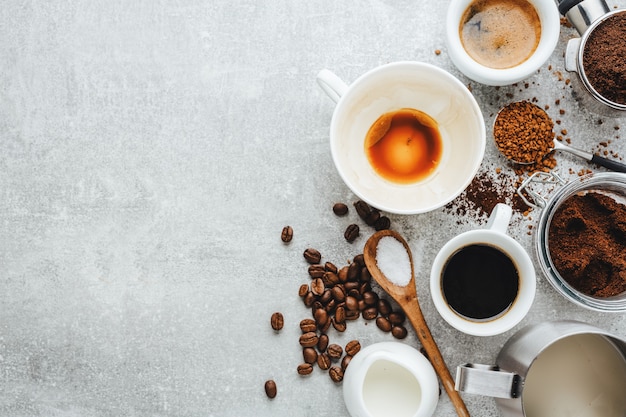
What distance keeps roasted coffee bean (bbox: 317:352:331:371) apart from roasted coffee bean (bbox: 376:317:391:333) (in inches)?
5.3

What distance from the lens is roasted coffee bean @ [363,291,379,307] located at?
128 centimetres

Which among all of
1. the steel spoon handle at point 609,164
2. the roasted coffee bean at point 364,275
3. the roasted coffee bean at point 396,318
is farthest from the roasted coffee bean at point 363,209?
the steel spoon handle at point 609,164

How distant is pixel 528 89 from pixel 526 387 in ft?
2.07

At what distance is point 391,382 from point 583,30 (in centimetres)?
83

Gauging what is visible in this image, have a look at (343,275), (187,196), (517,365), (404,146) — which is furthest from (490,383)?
(187,196)

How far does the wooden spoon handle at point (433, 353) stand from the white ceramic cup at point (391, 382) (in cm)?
5

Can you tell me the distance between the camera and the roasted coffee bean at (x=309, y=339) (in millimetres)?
1280

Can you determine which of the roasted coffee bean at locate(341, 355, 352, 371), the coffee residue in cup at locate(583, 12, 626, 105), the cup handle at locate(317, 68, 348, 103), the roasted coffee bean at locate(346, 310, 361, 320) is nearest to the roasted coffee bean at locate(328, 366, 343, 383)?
the roasted coffee bean at locate(341, 355, 352, 371)

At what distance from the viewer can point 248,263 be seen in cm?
131

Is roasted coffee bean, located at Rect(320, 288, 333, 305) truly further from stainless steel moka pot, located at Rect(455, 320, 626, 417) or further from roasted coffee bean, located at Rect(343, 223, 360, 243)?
stainless steel moka pot, located at Rect(455, 320, 626, 417)

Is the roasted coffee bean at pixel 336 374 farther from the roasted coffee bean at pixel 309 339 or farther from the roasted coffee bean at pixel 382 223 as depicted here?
the roasted coffee bean at pixel 382 223

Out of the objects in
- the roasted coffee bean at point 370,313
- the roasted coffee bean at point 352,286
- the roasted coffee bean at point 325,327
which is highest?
the roasted coffee bean at point 352,286

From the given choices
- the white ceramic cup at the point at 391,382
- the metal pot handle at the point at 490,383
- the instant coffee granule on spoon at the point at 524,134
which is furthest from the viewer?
the instant coffee granule on spoon at the point at 524,134

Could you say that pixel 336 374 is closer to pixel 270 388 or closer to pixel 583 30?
pixel 270 388
